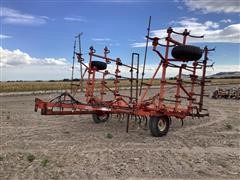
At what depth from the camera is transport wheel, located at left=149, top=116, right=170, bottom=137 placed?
1075 centimetres

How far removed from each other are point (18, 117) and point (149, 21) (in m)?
7.78

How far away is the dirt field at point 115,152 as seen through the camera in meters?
7.47

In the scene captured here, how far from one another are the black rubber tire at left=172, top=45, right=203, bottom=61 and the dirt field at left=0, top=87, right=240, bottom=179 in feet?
7.17

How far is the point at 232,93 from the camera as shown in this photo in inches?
1065

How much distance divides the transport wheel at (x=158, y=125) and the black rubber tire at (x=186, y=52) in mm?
1740

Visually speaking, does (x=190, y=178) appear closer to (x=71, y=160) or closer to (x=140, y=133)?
(x=71, y=160)

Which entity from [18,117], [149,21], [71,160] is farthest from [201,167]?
[18,117]

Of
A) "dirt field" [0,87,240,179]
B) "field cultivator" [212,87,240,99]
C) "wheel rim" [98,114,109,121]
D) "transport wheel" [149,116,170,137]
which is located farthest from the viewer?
"field cultivator" [212,87,240,99]

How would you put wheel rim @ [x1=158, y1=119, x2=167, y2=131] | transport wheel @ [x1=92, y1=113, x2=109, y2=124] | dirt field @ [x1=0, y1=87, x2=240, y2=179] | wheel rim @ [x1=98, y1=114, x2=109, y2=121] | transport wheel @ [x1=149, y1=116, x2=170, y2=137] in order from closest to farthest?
dirt field @ [x1=0, y1=87, x2=240, y2=179] < transport wheel @ [x1=149, y1=116, x2=170, y2=137] < wheel rim @ [x1=158, y1=119, x2=167, y2=131] < transport wheel @ [x1=92, y1=113, x2=109, y2=124] < wheel rim @ [x1=98, y1=114, x2=109, y2=121]

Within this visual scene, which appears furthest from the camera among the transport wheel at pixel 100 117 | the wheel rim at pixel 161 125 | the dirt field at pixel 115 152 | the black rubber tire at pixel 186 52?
the transport wheel at pixel 100 117

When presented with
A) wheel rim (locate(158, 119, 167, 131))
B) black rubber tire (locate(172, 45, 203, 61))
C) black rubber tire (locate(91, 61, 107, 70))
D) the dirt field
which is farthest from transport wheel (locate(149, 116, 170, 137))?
black rubber tire (locate(91, 61, 107, 70))

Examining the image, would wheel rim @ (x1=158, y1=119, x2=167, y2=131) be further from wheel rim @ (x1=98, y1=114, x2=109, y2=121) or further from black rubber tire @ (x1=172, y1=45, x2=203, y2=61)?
wheel rim @ (x1=98, y1=114, x2=109, y2=121)

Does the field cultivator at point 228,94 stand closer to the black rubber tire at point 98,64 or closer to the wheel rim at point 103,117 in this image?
the wheel rim at point 103,117

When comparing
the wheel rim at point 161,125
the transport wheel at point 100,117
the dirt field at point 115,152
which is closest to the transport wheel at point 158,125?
the wheel rim at point 161,125
